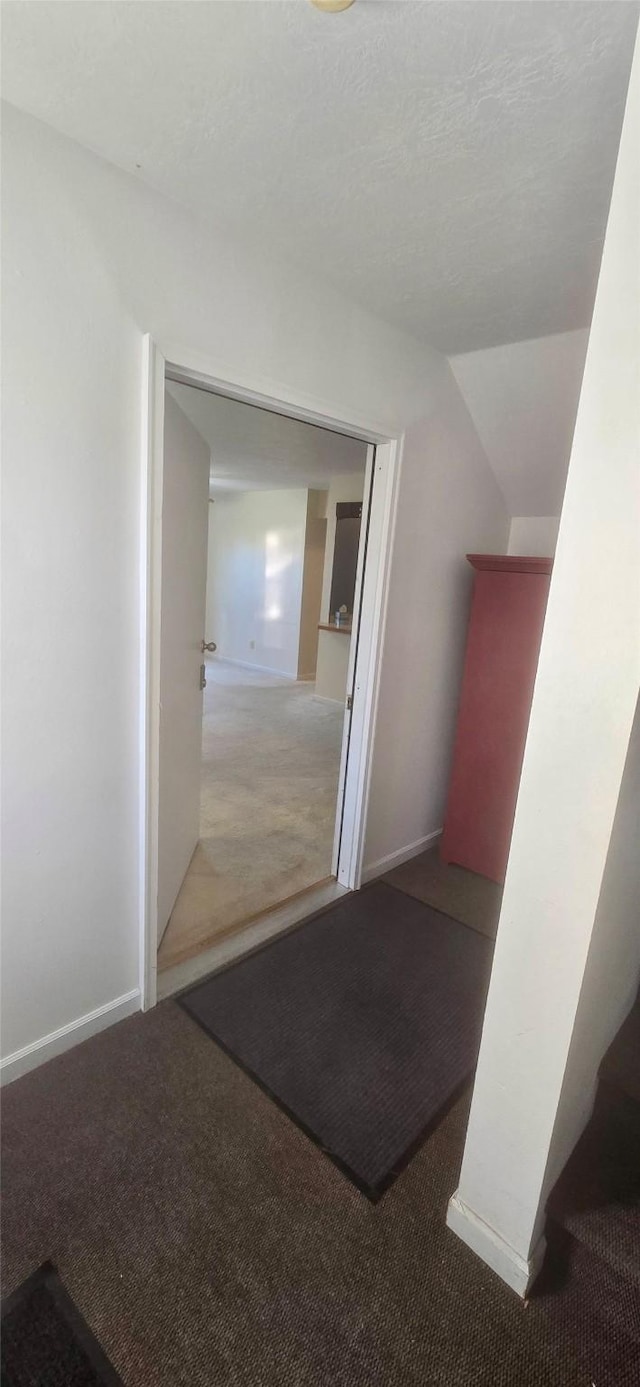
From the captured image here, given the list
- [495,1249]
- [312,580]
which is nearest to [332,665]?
[312,580]

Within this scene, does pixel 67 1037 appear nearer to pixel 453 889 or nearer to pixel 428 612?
pixel 453 889

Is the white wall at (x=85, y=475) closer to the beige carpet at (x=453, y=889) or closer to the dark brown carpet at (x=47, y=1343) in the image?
the dark brown carpet at (x=47, y=1343)

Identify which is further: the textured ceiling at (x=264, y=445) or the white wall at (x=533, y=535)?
the textured ceiling at (x=264, y=445)

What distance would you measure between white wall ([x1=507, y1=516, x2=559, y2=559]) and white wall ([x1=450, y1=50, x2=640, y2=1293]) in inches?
85.5

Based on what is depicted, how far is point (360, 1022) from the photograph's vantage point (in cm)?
187

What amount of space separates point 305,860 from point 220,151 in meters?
2.57

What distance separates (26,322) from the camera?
1.24 meters

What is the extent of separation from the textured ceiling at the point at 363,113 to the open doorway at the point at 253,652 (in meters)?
0.63

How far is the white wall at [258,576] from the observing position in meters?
6.66

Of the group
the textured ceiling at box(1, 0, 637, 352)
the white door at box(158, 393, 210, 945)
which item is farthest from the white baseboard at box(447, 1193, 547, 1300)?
the textured ceiling at box(1, 0, 637, 352)

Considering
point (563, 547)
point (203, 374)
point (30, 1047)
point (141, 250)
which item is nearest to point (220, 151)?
point (141, 250)

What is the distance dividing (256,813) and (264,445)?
8.63 feet

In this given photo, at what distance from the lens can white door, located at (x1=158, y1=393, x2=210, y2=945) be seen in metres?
1.88

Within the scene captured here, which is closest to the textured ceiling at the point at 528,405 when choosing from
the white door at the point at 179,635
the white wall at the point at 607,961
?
the white door at the point at 179,635
